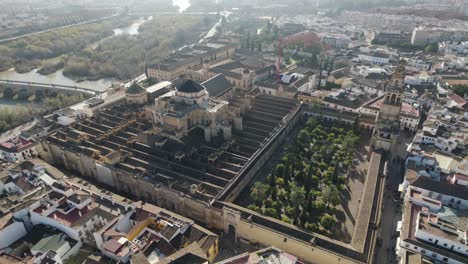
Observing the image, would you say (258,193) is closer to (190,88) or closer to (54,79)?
(190,88)

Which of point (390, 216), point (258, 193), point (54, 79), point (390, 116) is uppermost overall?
point (390, 116)

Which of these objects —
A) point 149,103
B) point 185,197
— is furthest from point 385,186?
point 149,103

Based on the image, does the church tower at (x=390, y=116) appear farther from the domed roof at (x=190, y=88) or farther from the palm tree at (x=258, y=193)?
the domed roof at (x=190, y=88)

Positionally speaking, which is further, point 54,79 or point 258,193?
point 54,79

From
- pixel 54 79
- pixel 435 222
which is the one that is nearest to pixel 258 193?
pixel 435 222

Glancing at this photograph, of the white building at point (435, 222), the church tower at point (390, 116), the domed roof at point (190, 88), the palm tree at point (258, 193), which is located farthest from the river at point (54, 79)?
the white building at point (435, 222)

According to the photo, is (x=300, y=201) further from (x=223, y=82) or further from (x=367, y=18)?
(x=367, y=18)

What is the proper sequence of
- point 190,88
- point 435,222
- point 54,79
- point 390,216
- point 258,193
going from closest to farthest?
1. point 435,222
2. point 258,193
3. point 390,216
4. point 190,88
5. point 54,79

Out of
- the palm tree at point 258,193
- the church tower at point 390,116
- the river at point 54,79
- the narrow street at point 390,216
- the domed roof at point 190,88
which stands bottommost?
the narrow street at point 390,216

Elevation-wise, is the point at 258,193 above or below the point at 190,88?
below
